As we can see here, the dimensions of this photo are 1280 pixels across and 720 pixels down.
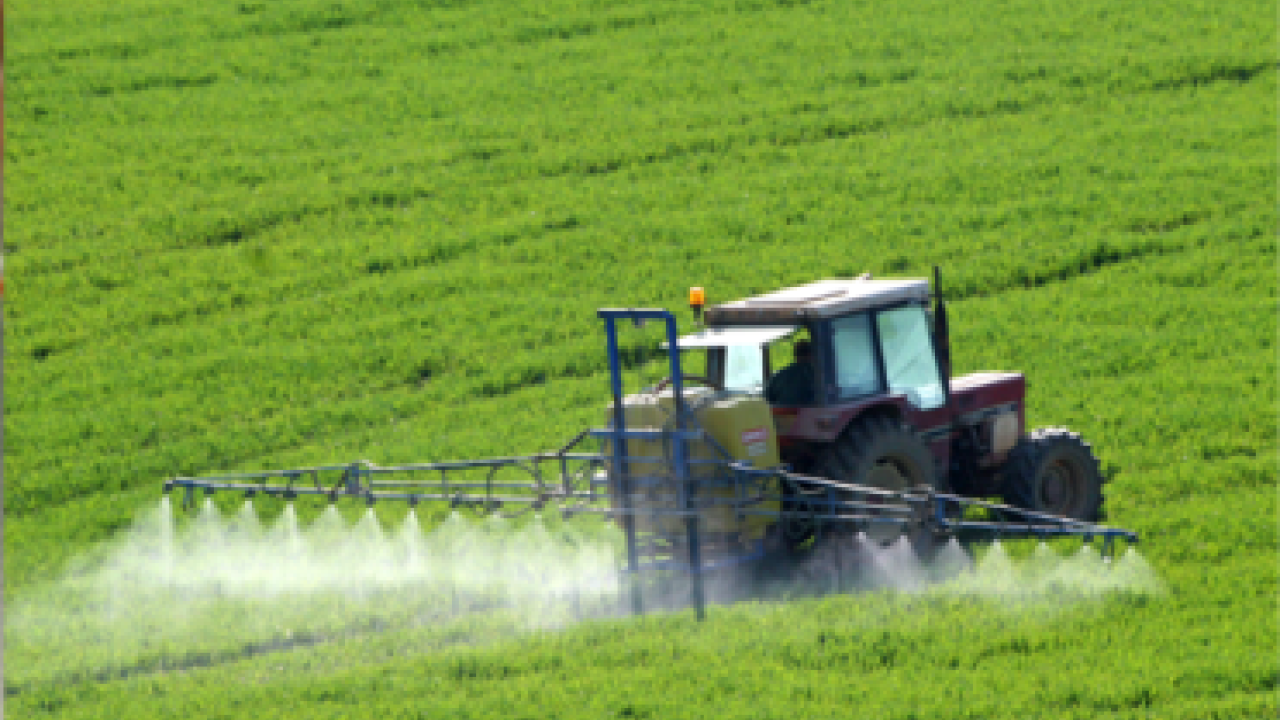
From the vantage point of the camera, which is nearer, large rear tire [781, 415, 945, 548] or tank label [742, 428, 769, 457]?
tank label [742, 428, 769, 457]

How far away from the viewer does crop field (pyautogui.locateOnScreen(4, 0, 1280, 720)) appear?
9711mm

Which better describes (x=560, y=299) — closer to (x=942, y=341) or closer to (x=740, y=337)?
(x=942, y=341)

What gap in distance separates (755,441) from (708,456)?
36cm

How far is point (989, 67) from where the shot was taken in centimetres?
2903

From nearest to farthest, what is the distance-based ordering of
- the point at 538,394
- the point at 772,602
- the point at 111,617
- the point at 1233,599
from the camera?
1. the point at 1233,599
2. the point at 772,602
3. the point at 111,617
4. the point at 538,394

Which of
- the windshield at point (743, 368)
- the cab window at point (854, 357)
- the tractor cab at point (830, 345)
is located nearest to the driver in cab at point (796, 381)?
the tractor cab at point (830, 345)

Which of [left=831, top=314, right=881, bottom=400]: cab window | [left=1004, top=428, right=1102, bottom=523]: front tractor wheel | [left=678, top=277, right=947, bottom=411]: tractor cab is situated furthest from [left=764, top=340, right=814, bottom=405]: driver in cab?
[left=1004, top=428, right=1102, bottom=523]: front tractor wheel

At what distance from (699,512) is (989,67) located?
20353 millimetres

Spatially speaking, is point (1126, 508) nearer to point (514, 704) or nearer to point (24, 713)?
point (514, 704)

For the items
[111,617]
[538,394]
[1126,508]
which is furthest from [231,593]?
[1126,508]

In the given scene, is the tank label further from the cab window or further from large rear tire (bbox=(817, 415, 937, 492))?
the cab window

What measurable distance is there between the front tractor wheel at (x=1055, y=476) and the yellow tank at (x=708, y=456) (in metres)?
2.30

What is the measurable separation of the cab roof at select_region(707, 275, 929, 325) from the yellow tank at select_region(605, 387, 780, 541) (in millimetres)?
819

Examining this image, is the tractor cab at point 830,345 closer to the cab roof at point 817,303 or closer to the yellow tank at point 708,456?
the cab roof at point 817,303
